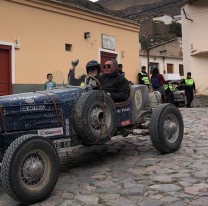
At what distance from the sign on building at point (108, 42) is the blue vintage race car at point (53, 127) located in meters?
8.21

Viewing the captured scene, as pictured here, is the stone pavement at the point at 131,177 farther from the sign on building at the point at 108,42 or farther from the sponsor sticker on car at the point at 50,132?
Answer: the sign on building at the point at 108,42

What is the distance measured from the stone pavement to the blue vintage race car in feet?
0.96

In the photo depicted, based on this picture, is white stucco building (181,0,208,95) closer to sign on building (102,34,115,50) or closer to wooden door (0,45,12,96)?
sign on building (102,34,115,50)

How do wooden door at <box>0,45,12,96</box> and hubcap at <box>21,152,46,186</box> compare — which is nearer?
hubcap at <box>21,152,46,186</box>

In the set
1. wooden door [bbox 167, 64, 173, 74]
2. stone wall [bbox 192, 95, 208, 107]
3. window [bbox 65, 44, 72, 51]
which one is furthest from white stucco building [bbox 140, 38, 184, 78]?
window [bbox 65, 44, 72, 51]

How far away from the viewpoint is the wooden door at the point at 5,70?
9797mm

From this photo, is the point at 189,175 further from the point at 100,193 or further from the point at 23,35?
the point at 23,35

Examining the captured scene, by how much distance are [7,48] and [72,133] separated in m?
6.83

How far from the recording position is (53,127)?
3.83 metres

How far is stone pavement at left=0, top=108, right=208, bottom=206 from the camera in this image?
3.16 m

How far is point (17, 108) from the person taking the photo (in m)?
3.52

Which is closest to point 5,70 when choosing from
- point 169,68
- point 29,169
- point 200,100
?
point 29,169

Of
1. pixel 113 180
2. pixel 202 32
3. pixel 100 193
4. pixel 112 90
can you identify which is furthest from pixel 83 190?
pixel 202 32

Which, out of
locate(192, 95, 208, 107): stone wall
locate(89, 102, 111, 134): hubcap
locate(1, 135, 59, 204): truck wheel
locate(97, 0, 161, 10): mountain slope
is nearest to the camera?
locate(1, 135, 59, 204): truck wheel
